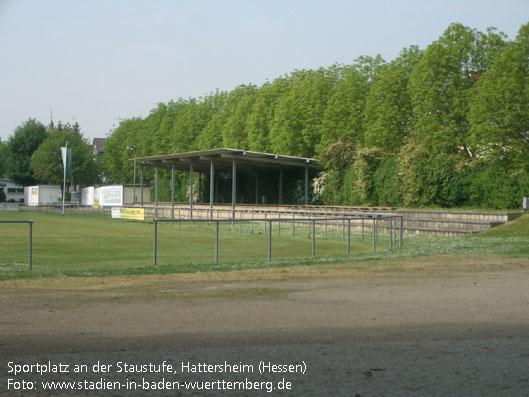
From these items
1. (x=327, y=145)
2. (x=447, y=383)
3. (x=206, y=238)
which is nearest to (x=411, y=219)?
(x=206, y=238)

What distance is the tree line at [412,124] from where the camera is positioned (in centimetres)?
3384

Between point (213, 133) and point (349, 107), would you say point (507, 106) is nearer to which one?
point (349, 107)

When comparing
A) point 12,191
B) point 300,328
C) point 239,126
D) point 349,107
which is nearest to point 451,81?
point 349,107

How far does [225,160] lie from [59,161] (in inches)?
1795

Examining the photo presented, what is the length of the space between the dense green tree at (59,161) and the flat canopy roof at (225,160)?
3313cm

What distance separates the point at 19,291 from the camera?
11.8 metres

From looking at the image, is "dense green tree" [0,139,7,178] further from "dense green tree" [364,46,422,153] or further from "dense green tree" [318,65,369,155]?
"dense green tree" [364,46,422,153]

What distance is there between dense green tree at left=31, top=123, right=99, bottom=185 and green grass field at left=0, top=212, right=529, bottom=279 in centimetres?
6261

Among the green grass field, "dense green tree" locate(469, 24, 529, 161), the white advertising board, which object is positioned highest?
"dense green tree" locate(469, 24, 529, 161)

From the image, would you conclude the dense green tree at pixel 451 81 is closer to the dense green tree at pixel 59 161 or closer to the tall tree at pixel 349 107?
the tall tree at pixel 349 107

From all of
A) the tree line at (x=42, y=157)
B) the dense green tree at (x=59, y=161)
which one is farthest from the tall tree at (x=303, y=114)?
the dense green tree at (x=59, y=161)

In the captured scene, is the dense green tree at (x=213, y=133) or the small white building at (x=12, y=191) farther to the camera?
the small white building at (x=12, y=191)

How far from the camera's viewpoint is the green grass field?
16.2 metres

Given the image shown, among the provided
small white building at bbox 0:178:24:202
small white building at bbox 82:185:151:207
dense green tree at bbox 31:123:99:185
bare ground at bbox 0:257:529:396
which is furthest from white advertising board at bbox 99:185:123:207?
small white building at bbox 0:178:24:202
